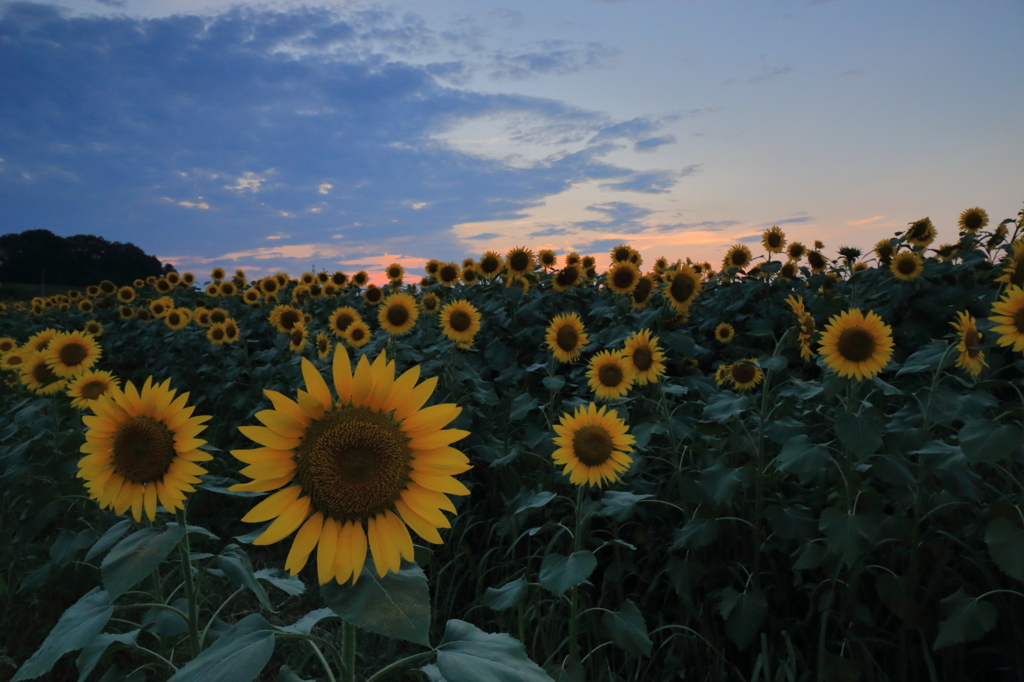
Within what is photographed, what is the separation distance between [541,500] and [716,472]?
1052 mm

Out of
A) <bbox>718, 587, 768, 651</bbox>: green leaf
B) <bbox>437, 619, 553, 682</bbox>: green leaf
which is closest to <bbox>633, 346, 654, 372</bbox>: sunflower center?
<bbox>718, 587, 768, 651</bbox>: green leaf

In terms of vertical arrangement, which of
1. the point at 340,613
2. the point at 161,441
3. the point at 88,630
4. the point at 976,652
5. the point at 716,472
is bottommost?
the point at 976,652

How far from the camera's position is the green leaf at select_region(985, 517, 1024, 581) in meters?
2.20

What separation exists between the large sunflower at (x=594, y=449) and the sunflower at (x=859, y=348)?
3.65 feet

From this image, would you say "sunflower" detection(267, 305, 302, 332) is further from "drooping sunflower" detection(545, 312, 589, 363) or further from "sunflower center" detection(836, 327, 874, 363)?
"sunflower center" detection(836, 327, 874, 363)

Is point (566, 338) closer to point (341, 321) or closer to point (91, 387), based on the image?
point (341, 321)

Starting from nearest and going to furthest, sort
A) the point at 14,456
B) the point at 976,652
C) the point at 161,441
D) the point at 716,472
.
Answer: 1. the point at 161,441
2. the point at 976,652
3. the point at 716,472
4. the point at 14,456

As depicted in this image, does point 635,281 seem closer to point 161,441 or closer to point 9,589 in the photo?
point 161,441

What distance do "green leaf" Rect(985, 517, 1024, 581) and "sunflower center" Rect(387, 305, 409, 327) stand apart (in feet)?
15.1

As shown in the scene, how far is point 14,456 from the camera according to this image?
367 cm

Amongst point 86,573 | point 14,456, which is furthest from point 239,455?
point 14,456

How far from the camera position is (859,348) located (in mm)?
2926

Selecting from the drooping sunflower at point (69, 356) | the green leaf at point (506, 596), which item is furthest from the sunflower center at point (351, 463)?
the drooping sunflower at point (69, 356)

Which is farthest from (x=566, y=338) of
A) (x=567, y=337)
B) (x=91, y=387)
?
(x=91, y=387)
